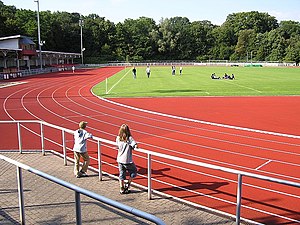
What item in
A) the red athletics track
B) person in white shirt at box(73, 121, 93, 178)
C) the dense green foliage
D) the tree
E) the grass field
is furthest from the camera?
the tree

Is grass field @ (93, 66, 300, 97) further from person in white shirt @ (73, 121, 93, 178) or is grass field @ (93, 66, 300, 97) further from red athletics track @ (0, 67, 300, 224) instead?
person in white shirt @ (73, 121, 93, 178)

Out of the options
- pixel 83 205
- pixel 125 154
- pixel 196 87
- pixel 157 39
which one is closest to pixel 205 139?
pixel 125 154

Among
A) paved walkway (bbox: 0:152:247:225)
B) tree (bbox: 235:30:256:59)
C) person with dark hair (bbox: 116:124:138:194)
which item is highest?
tree (bbox: 235:30:256:59)

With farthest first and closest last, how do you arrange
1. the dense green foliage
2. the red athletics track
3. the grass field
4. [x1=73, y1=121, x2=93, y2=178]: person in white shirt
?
the dense green foliage, the grass field, [x1=73, y1=121, x2=93, y2=178]: person in white shirt, the red athletics track

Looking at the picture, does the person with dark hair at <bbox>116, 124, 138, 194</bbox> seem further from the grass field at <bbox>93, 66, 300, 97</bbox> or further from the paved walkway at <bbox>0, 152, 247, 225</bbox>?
the grass field at <bbox>93, 66, 300, 97</bbox>

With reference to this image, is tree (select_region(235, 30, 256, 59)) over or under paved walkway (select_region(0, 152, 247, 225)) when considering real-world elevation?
over

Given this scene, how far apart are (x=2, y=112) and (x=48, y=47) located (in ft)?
273

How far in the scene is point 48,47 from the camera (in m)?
99.4

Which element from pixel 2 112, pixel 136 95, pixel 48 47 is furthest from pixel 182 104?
pixel 48 47

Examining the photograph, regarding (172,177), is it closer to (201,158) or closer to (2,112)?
(201,158)

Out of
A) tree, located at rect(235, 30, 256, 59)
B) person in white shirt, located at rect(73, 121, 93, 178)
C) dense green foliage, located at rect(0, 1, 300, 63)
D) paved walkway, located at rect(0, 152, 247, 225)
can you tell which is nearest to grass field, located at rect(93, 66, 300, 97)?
person in white shirt, located at rect(73, 121, 93, 178)

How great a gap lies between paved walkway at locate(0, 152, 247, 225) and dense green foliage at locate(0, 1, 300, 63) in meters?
96.1

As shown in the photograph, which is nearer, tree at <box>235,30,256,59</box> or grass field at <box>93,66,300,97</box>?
grass field at <box>93,66,300,97</box>

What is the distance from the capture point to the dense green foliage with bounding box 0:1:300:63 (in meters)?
102
